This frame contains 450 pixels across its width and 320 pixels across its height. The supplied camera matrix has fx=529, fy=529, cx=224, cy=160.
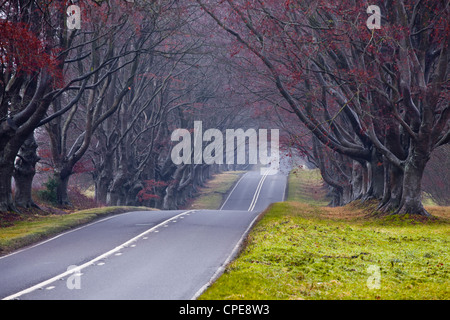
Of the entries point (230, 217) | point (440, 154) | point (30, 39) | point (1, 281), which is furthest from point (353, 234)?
point (440, 154)

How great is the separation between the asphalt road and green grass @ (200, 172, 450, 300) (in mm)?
792

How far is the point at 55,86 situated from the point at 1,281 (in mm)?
12775

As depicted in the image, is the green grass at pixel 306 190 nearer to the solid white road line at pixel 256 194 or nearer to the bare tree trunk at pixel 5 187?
the solid white road line at pixel 256 194

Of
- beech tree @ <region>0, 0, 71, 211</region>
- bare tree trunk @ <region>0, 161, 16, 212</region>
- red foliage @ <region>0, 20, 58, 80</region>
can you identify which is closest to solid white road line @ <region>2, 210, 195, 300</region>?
red foliage @ <region>0, 20, 58, 80</region>

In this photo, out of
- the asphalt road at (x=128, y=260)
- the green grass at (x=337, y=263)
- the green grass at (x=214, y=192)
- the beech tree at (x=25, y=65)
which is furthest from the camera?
the green grass at (x=214, y=192)

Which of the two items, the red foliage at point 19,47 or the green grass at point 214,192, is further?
the green grass at point 214,192

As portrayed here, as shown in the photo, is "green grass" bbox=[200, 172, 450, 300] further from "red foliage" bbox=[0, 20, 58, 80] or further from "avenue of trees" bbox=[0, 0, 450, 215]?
"red foliage" bbox=[0, 20, 58, 80]

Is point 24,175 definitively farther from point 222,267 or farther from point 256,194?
point 256,194

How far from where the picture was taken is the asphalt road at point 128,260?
9781mm

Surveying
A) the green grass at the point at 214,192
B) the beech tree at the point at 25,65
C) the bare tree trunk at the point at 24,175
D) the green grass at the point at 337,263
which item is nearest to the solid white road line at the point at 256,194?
the green grass at the point at 214,192

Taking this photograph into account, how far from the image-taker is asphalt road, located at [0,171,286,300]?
978cm

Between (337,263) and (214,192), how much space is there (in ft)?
175

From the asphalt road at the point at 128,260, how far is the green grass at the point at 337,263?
792 mm

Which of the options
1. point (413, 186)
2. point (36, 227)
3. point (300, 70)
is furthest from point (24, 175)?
point (413, 186)
